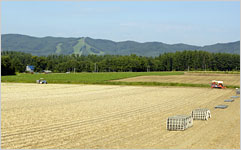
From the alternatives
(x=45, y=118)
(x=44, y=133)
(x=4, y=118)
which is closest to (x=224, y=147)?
(x=44, y=133)

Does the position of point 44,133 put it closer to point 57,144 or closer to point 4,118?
point 57,144

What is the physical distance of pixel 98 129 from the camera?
24.4 metres

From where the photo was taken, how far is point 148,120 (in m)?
28.8

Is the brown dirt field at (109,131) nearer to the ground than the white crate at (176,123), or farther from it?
nearer to the ground

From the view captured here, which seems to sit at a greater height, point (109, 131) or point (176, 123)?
point (176, 123)

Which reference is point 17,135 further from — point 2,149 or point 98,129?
point 98,129

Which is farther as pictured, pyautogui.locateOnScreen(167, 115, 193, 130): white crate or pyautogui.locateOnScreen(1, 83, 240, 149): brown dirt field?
pyautogui.locateOnScreen(167, 115, 193, 130): white crate

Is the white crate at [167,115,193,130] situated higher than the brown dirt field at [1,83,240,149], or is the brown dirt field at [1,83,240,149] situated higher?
the white crate at [167,115,193,130]

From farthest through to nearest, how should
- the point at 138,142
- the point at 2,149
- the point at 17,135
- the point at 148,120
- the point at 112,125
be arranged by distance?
the point at 148,120 < the point at 112,125 < the point at 17,135 < the point at 138,142 < the point at 2,149

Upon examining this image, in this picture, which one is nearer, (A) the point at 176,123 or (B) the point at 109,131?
(B) the point at 109,131

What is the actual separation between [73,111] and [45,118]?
515 cm

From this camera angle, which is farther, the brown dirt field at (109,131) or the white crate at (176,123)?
the white crate at (176,123)

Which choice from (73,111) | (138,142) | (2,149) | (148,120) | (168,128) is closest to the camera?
(2,149)

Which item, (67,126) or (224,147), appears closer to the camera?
(224,147)
